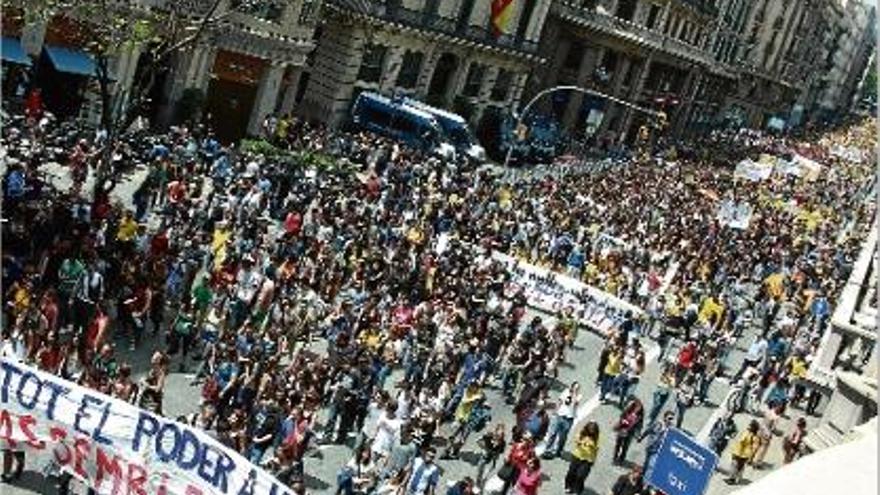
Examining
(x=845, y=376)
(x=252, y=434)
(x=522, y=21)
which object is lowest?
(x=252, y=434)

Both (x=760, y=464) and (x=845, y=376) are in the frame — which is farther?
(x=760, y=464)

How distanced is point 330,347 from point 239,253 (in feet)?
11.9

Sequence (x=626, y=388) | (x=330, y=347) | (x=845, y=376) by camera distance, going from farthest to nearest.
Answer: (x=626, y=388)
(x=330, y=347)
(x=845, y=376)

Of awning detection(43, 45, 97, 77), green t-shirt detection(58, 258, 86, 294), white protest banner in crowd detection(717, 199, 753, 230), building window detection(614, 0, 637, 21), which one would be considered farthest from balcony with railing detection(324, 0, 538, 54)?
green t-shirt detection(58, 258, 86, 294)

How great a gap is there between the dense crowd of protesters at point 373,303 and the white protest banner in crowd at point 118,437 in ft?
5.23

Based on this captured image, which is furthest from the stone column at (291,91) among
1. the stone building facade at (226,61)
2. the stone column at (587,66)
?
the stone column at (587,66)

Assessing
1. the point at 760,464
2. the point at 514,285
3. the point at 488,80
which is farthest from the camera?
the point at 488,80

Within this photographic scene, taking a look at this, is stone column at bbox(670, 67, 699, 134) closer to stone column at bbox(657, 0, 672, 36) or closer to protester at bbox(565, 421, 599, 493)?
stone column at bbox(657, 0, 672, 36)

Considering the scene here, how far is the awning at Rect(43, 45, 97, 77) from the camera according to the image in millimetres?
34344

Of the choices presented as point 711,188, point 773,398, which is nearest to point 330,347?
point 773,398

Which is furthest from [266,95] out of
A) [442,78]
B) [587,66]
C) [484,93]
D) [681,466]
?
[681,466]

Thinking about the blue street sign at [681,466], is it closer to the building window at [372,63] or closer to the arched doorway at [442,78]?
the building window at [372,63]

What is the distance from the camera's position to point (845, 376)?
18.3 metres

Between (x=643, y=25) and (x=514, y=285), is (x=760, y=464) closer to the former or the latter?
(x=514, y=285)
